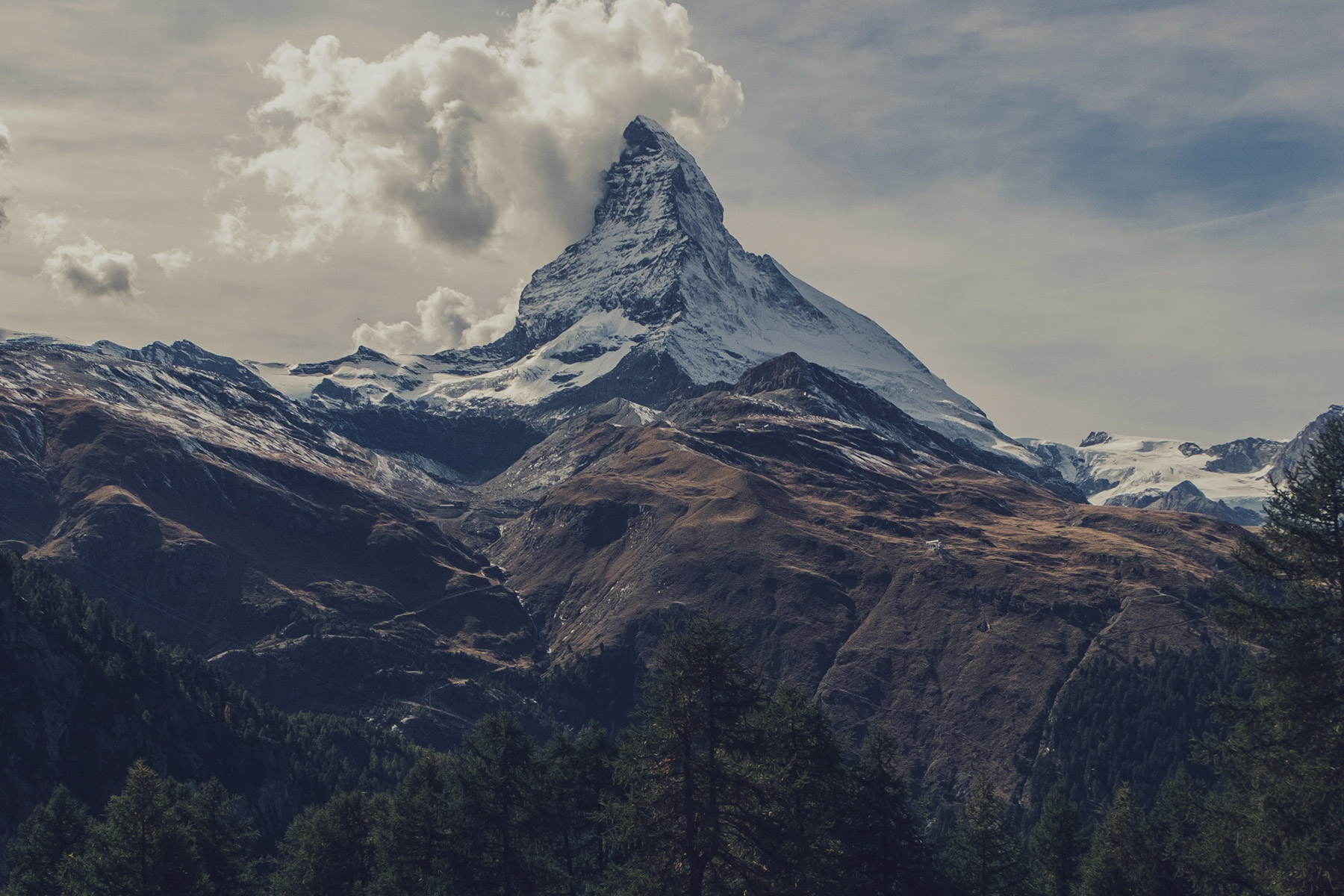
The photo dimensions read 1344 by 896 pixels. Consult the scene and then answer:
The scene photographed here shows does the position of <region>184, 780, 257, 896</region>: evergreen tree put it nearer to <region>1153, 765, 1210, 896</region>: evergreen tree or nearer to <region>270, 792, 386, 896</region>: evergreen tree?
<region>270, 792, 386, 896</region>: evergreen tree

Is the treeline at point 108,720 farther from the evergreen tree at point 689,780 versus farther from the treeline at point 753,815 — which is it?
the evergreen tree at point 689,780

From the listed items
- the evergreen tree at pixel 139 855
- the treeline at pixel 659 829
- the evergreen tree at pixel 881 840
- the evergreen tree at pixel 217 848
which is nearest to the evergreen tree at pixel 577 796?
the treeline at pixel 659 829

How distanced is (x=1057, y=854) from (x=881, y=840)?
32378 millimetres

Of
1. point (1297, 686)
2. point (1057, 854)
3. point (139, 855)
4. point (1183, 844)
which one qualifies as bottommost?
point (1057, 854)

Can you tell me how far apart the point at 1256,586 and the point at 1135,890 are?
3032cm

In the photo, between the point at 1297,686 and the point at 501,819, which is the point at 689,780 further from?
the point at 1297,686

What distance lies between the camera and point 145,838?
5575cm

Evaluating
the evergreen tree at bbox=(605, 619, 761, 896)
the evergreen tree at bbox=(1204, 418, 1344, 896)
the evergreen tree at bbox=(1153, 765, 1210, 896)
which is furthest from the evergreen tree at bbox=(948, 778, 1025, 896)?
the evergreen tree at bbox=(605, 619, 761, 896)

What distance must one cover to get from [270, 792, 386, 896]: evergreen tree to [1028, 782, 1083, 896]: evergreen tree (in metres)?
46.2

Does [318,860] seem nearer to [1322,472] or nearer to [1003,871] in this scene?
[1003,871]

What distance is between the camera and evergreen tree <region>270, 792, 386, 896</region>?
2795 inches

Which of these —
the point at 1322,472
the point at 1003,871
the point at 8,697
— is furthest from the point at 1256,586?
the point at 8,697

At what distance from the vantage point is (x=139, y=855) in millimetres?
55562

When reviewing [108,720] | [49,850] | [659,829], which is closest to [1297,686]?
[659,829]
